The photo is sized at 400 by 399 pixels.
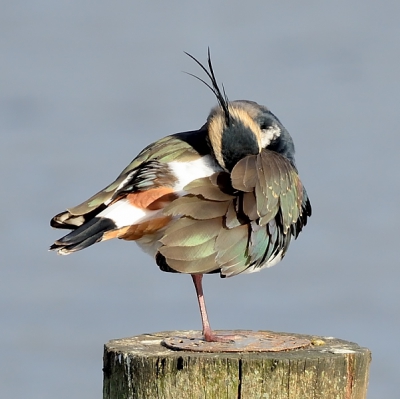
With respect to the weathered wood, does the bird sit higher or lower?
higher

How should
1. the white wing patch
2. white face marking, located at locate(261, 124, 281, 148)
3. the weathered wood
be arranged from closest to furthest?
1. the weathered wood
2. the white wing patch
3. white face marking, located at locate(261, 124, 281, 148)

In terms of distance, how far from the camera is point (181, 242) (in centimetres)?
431

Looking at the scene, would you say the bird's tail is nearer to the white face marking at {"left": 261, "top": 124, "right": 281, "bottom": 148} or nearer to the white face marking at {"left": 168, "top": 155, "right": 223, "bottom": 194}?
the white face marking at {"left": 168, "top": 155, "right": 223, "bottom": 194}

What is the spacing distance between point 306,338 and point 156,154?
138 cm

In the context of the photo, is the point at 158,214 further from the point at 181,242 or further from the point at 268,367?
the point at 268,367

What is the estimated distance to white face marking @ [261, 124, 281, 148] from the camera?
5.47 metres

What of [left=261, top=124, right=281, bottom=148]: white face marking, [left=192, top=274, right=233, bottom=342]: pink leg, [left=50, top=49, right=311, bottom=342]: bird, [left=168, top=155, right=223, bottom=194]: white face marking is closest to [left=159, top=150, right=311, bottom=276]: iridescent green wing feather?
[left=50, top=49, right=311, bottom=342]: bird

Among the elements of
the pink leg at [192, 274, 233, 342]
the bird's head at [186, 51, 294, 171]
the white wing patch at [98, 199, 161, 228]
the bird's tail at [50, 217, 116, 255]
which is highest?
the bird's head at [186, 51, 294, 171]

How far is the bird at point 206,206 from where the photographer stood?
4375 mm

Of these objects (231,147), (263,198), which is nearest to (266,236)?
(263,198)

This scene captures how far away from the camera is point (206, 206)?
443cm

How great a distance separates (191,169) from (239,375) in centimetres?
147

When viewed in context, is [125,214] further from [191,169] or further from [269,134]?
[269,134]

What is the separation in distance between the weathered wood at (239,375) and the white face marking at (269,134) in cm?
184
